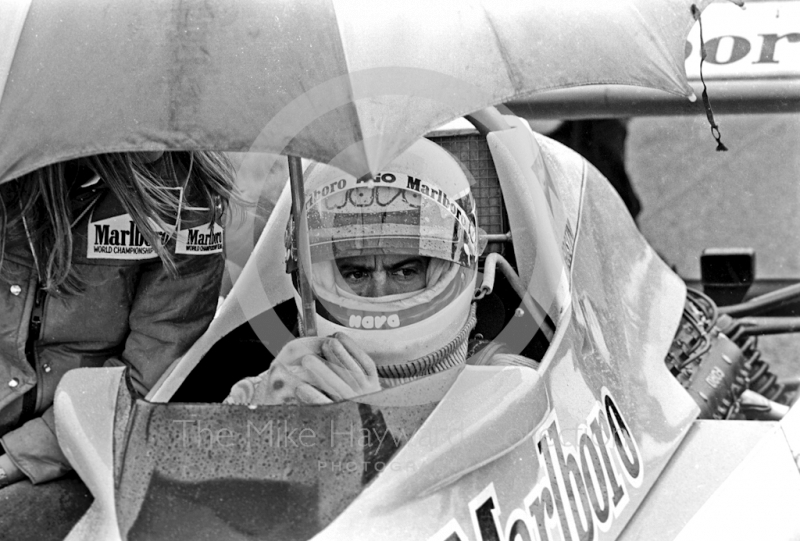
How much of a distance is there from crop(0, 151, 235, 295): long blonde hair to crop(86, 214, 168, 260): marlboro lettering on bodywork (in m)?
0.06

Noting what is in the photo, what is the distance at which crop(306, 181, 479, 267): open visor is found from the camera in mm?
2441

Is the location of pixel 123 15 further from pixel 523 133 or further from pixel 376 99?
pixel 523 133

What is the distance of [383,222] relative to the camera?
7.99 feet

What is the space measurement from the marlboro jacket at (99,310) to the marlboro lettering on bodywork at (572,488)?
3.13 ft

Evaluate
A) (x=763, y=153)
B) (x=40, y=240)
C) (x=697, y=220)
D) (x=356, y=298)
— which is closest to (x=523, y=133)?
(x=356, y=298)

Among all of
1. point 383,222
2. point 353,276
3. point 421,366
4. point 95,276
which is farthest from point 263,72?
point 95,276

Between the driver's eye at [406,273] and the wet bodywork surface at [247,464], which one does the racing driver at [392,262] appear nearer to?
the driver's eye at [406,273]

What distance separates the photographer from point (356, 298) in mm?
2484

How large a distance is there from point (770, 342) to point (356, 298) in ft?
15.6

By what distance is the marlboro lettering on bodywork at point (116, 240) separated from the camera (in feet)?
8.68

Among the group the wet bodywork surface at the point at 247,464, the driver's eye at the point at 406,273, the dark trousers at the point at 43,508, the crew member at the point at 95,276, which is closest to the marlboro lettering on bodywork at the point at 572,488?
the wet bodywork surface at the point at 247,464

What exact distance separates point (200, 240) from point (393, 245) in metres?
0.56

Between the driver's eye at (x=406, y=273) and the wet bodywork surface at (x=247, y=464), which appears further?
the driver's eye at (x=406, y=273)

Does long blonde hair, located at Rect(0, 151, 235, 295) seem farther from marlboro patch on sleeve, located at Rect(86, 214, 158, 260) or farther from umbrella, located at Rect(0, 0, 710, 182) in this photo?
umbrella, located at Rect(0, 0, 710, 182)
